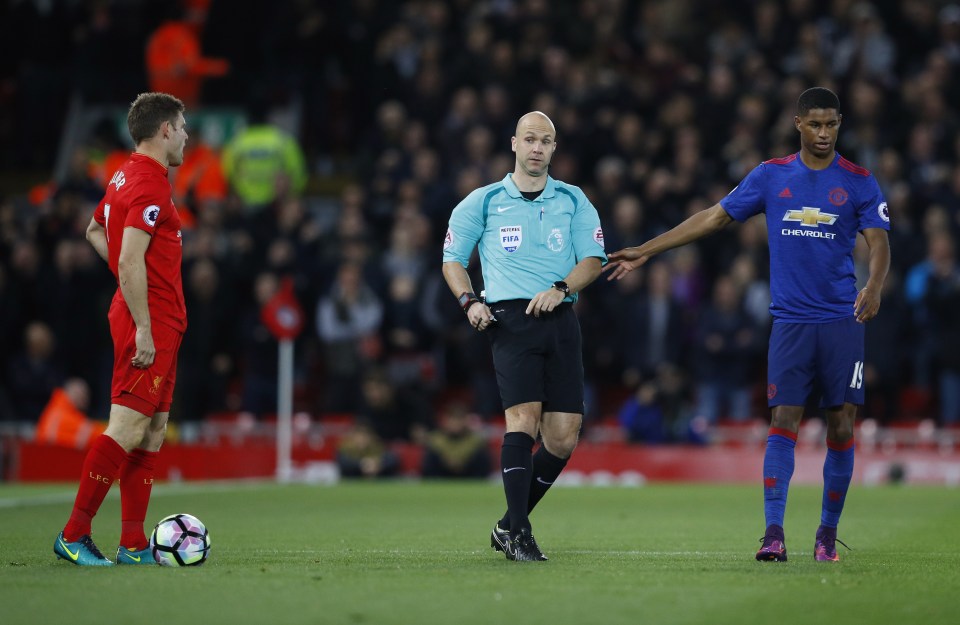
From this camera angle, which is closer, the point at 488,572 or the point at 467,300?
the point at 488,572

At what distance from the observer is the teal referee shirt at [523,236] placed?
8.91m

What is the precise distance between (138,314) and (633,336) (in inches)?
483

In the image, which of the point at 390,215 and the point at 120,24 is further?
the point at 120,24

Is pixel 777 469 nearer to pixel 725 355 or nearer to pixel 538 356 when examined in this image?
pixel 538 356

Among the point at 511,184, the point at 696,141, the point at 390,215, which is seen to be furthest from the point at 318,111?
the point at 511,184

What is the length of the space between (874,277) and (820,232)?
401mm

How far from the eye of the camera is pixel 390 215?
21.7 meters

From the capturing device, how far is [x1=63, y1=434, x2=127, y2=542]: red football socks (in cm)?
809

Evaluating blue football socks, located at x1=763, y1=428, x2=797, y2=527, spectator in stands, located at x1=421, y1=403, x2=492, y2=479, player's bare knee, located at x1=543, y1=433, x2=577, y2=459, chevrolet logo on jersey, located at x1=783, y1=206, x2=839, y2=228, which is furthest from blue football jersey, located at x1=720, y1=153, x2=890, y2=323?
spectator in stands, located at x1=421, y1=403, x2=492, y2=479

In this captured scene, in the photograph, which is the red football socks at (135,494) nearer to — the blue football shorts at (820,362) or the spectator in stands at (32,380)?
the blue football shorts at (820,362)

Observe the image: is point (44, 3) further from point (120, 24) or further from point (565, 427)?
point (565, 427)

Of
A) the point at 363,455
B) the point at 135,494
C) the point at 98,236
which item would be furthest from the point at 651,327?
the point at 135,494

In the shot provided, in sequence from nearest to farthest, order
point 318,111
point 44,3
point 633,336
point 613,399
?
point 633,336 < point 613,399 < point 318,111 < point 44,3

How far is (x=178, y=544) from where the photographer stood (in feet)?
26.7
